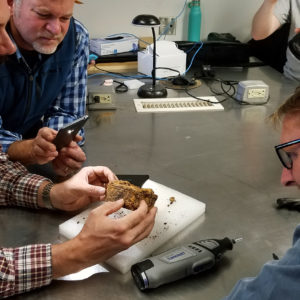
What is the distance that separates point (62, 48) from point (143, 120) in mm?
482

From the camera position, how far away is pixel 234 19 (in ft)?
9.73

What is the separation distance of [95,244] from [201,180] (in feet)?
1.68

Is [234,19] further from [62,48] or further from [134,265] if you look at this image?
[134,265]

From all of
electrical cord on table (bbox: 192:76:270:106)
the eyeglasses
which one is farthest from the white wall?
the eyeglasses

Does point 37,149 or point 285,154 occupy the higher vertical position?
point 285,154

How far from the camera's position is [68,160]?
1.33m

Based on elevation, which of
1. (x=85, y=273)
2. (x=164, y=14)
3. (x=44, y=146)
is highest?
(x=164, y=14)

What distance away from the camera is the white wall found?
2.75m

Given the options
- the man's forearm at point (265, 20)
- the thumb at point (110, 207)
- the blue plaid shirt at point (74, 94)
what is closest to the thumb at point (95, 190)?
the thumb at point (110, 207)

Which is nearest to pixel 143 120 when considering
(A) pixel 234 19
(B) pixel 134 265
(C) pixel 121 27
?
(B) pixel 134 265

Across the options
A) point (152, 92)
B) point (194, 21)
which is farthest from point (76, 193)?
point (194, 21)

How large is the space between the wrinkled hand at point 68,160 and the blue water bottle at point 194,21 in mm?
1800

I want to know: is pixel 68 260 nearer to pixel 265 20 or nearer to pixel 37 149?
pixel 37 149

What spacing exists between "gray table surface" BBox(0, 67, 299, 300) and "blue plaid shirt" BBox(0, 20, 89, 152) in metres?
0.11
